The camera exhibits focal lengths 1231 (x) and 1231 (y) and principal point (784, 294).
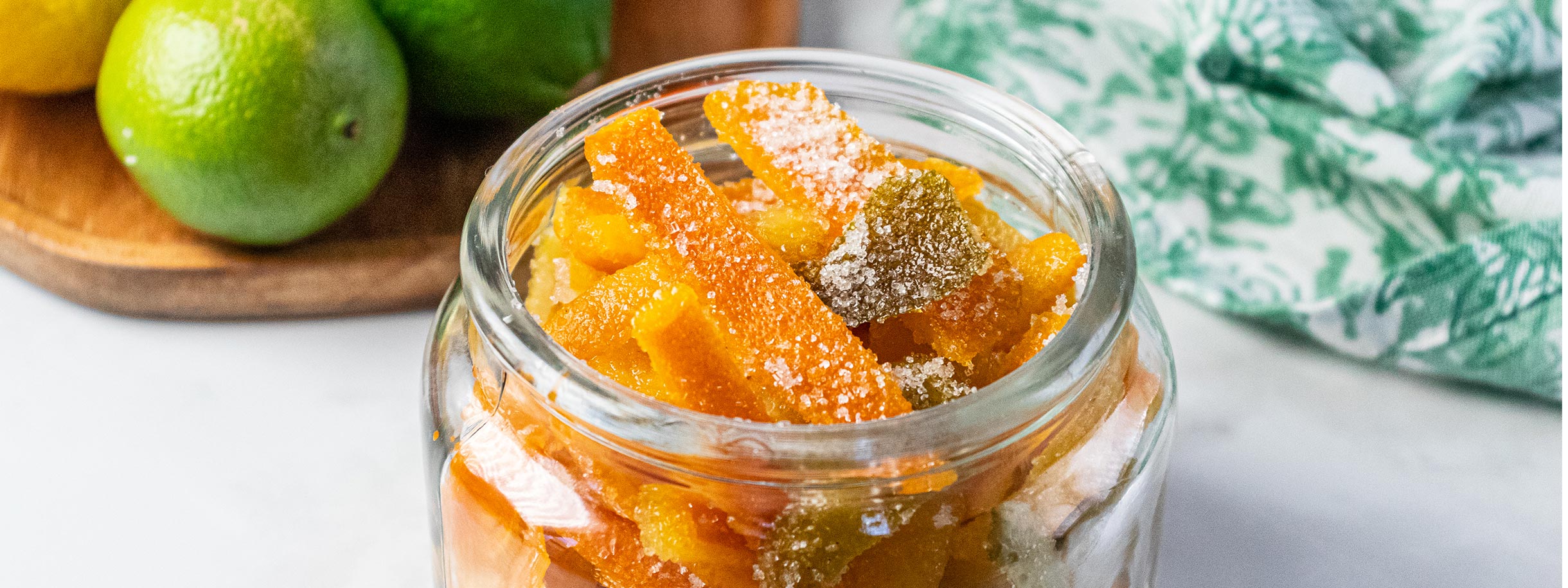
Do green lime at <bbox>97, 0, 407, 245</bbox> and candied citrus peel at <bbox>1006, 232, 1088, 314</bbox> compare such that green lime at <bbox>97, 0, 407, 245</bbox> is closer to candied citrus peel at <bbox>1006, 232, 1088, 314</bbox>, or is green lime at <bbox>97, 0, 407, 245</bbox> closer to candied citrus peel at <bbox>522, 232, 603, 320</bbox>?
candied citrus peel at <bbox>522, 232, 603, 320</bbox>

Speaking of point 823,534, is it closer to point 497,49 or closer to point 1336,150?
point 497,49

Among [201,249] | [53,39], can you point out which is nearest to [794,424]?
[201,249]

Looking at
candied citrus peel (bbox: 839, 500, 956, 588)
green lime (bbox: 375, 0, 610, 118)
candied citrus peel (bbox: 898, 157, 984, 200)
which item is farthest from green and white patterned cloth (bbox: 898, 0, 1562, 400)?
candied citrus peel (bbox: 839, 500, 956, 588)

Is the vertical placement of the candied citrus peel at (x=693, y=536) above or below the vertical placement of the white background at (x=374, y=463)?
above

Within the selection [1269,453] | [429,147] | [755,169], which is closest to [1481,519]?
[1269,453]

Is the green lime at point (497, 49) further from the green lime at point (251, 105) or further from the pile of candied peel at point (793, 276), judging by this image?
the pile of candied peel at point (793, 276)

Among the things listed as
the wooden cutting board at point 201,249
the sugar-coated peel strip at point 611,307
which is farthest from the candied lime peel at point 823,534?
the wooden cutting board at point 201,249

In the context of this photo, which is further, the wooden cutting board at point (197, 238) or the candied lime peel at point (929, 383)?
the wooden cutting board at point (197, 238)
